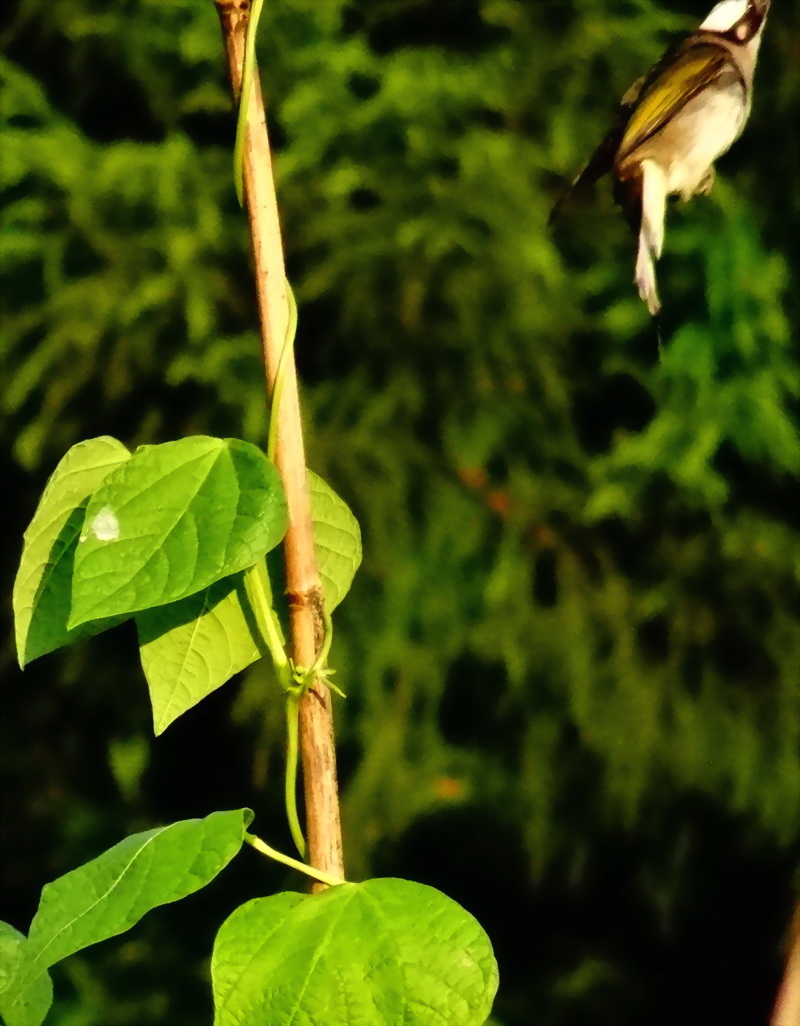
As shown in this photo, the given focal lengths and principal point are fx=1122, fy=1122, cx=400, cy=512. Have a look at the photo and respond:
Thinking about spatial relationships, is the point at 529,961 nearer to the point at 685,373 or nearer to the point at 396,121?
the point at 685,373

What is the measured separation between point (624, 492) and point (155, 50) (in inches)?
32.4

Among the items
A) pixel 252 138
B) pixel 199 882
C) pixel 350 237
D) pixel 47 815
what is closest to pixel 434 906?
pixel 199 882

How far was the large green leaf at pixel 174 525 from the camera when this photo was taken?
0.44 meters

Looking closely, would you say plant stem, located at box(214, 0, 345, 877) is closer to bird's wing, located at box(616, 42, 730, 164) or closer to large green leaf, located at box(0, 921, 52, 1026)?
large green leaf, located at box(0, 921, 52, 1026)

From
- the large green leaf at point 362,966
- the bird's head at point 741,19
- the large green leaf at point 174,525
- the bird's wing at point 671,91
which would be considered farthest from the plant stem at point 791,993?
the bird's head at point 741,19

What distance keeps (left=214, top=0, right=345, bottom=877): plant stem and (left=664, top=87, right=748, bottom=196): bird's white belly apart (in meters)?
0.32

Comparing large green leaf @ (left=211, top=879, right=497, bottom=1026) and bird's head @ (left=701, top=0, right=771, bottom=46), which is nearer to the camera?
large green leaf @ (left=211, top=879, right=497, bottom=1026)

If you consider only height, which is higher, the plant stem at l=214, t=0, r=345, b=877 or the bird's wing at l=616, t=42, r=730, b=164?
the bird's wing at l=616, t=42, r=730, b=164

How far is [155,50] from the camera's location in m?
1.45

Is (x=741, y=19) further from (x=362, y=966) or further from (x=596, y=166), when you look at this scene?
(x=362, y=966)

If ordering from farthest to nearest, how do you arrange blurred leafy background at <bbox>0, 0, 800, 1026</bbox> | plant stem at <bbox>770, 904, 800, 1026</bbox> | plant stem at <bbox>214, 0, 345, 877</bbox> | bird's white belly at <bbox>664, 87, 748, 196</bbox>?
blurred leafy background at <bbox>0, 0, 800, 1026</bbox>, bird's white belly at <bbox>664, 87, 748, 196</bbox>, plant stem at <bbox>214, 0, 345, 877</bbox>, plant stem at <bbox>770, 904, 800, 1026</bbox>

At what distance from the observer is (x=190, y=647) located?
520 mm

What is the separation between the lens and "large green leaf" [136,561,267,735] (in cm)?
51

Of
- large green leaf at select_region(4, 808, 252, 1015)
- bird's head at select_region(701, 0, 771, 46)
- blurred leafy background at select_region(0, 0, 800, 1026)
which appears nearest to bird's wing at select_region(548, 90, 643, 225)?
bird's head at select_region(701, 0, 771, 46)
